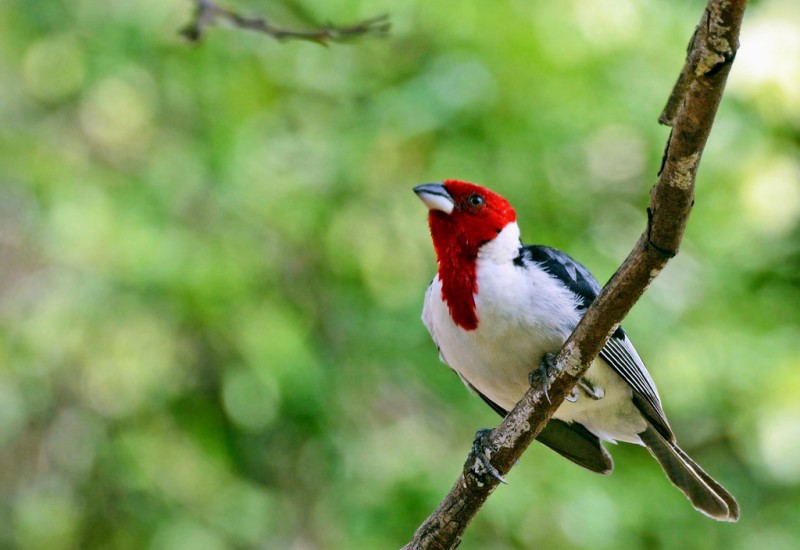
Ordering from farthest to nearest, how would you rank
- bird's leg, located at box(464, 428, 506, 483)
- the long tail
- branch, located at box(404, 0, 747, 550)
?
the long tail → bird's leg, located at box(464, 428, 506, 483) → branch, located at box(404, 0, 747, 550)

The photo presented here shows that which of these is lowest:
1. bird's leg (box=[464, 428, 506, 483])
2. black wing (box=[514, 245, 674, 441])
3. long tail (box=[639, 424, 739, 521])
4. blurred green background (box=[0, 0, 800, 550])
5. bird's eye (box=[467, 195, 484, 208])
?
blurred green background (box=[0, 0, 800, 550])

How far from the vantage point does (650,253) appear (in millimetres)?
2285

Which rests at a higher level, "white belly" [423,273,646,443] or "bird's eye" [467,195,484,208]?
"bird's eye" [467,195,484,208]

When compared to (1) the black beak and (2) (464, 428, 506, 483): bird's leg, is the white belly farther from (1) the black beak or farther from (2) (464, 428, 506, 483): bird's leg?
(2) (464, 428, 506, 483): bird's leg

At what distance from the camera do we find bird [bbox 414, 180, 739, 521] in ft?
10.2

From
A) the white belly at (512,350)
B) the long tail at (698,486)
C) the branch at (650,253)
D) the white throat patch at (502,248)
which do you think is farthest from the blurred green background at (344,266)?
the branch at (650,253)

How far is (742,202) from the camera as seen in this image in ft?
17.5

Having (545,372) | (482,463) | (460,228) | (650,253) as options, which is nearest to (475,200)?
(460,228)

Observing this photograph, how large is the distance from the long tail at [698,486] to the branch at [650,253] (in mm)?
937

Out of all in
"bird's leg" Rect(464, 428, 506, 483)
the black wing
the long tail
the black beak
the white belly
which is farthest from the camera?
the long tail

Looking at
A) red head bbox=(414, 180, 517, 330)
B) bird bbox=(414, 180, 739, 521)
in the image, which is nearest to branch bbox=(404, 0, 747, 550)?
bird bbox=(414, 180, 739, 521)

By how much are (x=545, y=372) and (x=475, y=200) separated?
86cm

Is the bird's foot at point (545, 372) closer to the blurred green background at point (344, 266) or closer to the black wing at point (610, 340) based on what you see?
the black wing at point (610, 340)

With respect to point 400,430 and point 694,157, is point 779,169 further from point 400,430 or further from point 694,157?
point 694,157
